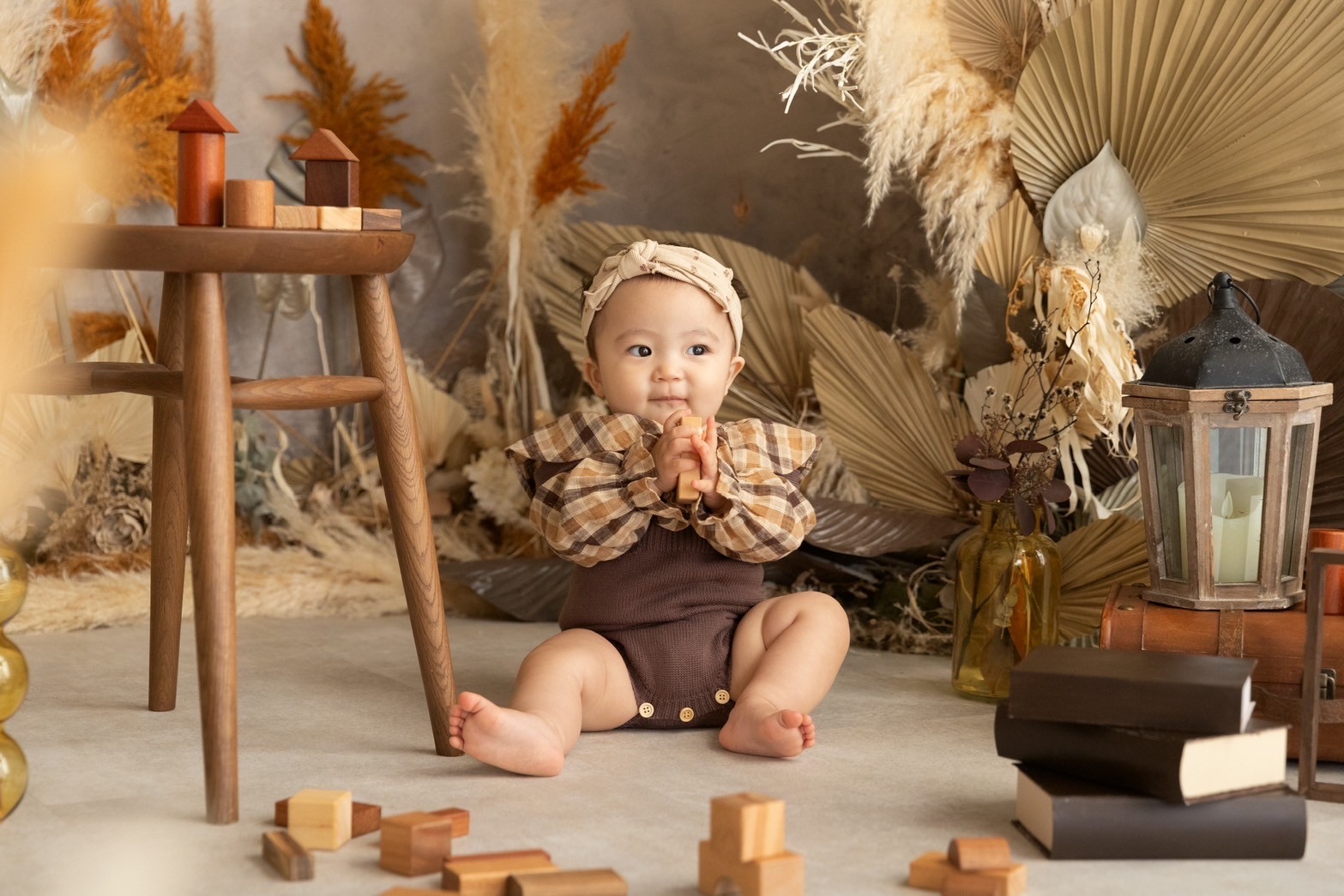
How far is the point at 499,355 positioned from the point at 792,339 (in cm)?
67

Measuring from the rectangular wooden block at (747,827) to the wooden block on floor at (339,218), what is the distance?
737 mm

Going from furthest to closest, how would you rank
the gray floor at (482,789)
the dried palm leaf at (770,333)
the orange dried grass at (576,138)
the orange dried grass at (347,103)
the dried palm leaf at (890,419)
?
the orange dried grass at (347,103)
the orange dried grass at (576,138)
the dried palm leaf at (770,333)
the dried palm leaf at (890,419)
the gray floor at (482,789)

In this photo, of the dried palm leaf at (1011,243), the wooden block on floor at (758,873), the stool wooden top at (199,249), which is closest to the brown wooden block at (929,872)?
the wooden block on floor at (758,873)

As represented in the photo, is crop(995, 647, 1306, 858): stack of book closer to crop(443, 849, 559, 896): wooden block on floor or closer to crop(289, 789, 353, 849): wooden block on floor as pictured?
crop(443, 849, 559, 896): wooden block on floor

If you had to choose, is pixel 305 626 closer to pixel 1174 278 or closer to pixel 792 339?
pixel 792 339

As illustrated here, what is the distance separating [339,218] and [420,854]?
68cm

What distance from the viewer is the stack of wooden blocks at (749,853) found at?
114cm

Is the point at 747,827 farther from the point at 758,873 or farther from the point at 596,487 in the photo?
the point at 596,487

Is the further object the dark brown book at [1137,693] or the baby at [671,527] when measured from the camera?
the baby at [671,527]

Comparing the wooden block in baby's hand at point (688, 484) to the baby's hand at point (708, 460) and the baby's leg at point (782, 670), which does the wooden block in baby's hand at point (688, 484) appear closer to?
the baby's hand at point (708, 460)

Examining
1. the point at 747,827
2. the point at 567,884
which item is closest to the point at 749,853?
the point at 747,827

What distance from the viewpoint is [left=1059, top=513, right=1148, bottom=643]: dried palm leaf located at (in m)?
2.06

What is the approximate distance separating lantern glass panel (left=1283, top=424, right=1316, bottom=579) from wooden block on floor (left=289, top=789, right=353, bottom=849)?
1151 mm

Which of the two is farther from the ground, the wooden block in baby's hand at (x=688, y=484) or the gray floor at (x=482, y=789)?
the wooden block in baby's hand at (x=688, y=484)
